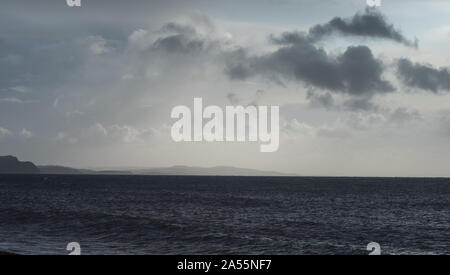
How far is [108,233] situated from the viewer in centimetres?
5138

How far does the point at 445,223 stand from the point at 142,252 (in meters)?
53.3

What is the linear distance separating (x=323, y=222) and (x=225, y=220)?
15.6 meters

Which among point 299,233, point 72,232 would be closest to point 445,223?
point 299,233

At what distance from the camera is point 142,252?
40781 mm
